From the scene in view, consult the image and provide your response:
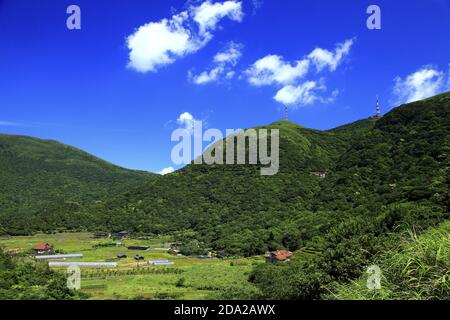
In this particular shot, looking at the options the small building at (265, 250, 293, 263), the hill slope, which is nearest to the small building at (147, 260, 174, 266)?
the hill slope

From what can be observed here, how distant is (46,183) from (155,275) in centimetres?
11960

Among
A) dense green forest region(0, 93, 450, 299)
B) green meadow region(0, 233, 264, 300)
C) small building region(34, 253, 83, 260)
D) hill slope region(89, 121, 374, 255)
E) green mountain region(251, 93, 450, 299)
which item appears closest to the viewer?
green mountain region(251, 93, 450, 299)

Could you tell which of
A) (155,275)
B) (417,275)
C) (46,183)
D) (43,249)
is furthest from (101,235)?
(417,275)

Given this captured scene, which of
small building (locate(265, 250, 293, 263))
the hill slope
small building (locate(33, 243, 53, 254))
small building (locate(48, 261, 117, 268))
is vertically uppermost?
the hill slope

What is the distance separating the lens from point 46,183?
15300 cm

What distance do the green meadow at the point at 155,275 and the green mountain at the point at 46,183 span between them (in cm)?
2443

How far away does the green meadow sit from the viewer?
120 ft

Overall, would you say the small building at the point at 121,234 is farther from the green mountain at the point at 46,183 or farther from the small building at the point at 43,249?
the small building at the point at 43,249

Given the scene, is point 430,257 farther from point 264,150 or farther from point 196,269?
point 264,150

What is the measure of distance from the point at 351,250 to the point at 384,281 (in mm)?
13977

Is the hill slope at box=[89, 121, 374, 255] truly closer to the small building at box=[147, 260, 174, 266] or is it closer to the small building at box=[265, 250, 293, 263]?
the small building at box=[265, 250, 293, 263]

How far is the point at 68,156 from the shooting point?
192750 millimetres

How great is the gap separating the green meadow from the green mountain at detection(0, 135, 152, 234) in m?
24.4

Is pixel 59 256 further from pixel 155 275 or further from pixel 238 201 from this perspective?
pixel 238 201
